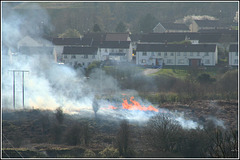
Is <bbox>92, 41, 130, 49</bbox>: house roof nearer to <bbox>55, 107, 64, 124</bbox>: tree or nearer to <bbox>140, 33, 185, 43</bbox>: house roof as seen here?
<bbox>140, 33, 185, 43</bbox>: house roof

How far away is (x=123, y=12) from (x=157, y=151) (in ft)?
213

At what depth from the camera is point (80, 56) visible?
46.8 meters

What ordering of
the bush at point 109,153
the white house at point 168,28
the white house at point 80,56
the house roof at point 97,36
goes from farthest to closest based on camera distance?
the white house at point 168,28 → the house roof at point 97,36 → the white house at point 80,56 → the bush at point 109,153

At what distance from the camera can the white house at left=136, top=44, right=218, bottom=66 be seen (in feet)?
145

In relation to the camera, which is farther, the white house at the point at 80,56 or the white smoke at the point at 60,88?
the white house at the point at 80,56

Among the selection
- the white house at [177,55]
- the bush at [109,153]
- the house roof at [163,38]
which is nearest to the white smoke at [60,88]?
Answer: the bush at [109,153]

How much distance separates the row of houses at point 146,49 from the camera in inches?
1753

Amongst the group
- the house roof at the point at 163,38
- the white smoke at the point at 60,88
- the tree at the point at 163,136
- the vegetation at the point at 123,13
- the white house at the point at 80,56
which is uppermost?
the vegetation at the point at 123,13

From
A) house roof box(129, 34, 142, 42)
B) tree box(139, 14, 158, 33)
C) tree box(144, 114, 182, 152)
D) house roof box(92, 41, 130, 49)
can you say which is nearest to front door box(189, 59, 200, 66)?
house roof box(92, 41, 130, 49)

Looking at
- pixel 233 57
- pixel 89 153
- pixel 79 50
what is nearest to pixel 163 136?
pixel 89 153

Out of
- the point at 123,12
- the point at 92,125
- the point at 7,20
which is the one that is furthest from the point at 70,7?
the point at 92,125

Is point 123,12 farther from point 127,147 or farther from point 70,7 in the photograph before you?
point 127,147

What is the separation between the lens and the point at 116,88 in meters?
36.3

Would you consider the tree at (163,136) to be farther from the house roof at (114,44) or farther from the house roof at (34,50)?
the house roof at (114,44)
